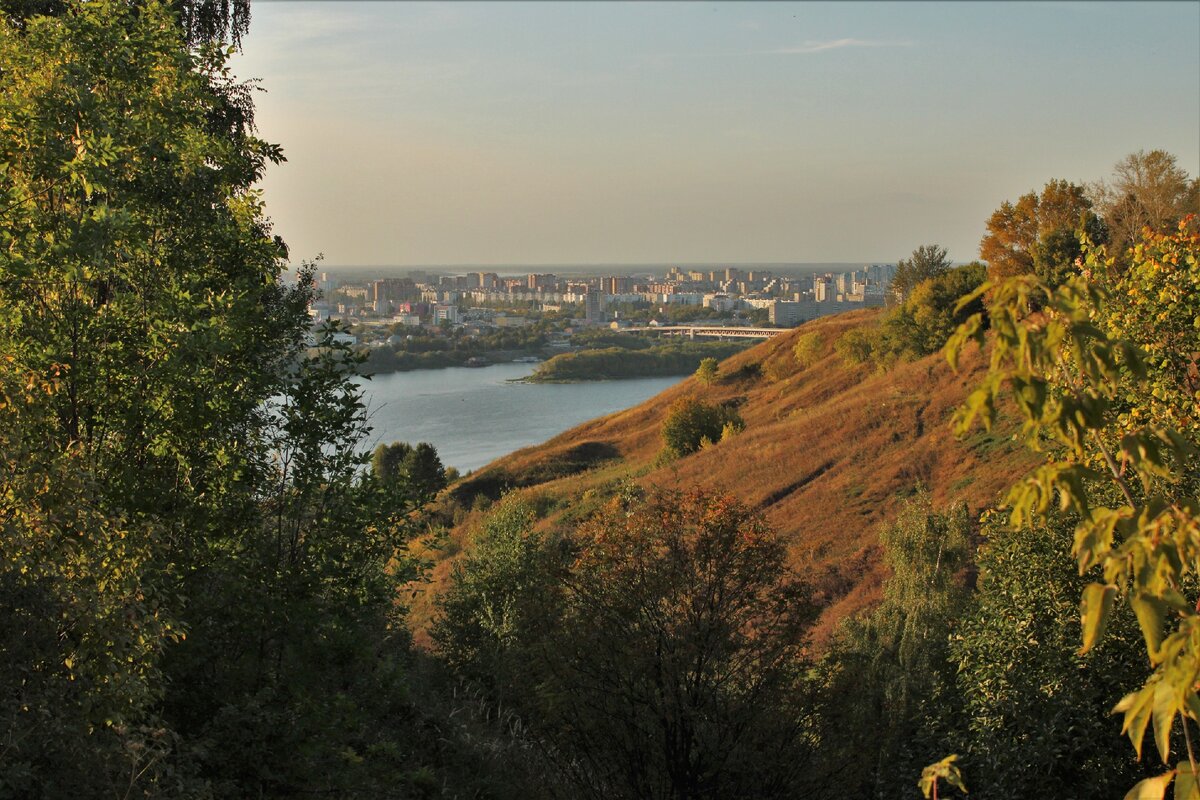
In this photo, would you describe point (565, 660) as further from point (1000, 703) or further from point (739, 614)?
point (1000, 703)

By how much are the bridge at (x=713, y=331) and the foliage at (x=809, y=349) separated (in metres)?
52.0

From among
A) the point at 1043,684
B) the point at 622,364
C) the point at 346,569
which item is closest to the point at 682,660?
the point at 1043,684

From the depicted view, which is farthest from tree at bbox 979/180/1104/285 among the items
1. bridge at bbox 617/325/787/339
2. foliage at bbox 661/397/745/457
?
bridge at bbox 617/325/787/339

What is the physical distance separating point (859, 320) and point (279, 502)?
154 ft

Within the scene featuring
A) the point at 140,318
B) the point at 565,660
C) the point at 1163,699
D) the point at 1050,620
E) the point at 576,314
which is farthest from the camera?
the point at 576,314

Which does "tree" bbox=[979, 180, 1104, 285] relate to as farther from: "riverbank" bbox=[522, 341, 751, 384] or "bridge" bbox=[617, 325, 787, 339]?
"bridge" bbox=[617, 325, 787, 339]

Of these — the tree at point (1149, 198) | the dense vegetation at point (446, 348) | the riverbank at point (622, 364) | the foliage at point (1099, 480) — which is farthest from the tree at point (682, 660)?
the riverbank at point (622, 364)

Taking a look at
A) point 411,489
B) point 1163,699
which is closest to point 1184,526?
point 1163,699

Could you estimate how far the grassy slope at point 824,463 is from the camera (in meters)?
19.6

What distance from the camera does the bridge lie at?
10569cm

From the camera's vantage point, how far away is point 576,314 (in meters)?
162

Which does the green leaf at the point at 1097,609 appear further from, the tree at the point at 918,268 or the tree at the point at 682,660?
the tree at the point at 918,268

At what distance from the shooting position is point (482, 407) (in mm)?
66188

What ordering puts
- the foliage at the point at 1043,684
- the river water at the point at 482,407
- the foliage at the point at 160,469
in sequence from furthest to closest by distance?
the river water at the point at 482,407 → the foliage at the point at 1043,684 → the foliage at the point at 160,469
